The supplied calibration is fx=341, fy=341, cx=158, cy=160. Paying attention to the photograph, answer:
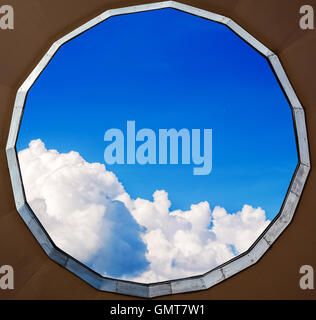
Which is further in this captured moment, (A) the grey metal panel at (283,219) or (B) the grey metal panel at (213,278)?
(B) the grey metal panel at (213,278)

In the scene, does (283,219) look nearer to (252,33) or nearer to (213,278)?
(213,278)

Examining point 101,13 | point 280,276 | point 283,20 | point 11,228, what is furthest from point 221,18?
point 11,228

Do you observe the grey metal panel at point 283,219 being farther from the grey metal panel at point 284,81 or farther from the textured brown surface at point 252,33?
the grey metal panel at point 284,81

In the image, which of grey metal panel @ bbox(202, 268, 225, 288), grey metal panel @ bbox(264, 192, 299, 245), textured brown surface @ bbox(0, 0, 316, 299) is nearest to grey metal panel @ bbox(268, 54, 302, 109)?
textured brown surface @ bbox(0, 0, 316, 299)

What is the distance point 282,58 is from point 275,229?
135 inches

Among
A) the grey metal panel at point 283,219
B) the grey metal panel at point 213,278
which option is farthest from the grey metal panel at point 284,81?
the grey metal panel at point 213,278

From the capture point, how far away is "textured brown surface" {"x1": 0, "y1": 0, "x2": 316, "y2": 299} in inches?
263

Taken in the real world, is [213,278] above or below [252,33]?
below

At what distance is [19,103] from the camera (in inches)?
273

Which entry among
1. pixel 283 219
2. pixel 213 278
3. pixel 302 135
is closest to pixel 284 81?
pixel 302 135

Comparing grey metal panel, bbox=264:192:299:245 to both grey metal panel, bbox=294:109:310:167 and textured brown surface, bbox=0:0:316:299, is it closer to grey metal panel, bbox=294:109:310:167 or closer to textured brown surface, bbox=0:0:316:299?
textured brown surface, bbox=0:0:316:299

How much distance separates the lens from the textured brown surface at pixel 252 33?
263 inches

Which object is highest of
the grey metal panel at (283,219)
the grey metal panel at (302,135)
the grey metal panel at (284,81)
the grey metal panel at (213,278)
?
the grey metal panel at (284,81)

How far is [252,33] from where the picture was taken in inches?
271
